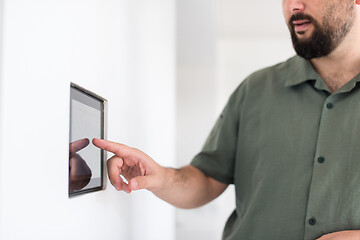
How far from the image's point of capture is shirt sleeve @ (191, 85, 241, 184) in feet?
5.41

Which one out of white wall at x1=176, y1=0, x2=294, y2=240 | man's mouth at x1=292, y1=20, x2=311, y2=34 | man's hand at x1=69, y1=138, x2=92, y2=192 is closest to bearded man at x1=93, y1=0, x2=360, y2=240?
man's mouth at x1=292, y1=20, x2=311, y2=34

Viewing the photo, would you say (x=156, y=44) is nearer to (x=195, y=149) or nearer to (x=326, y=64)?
(x=326, y=64)

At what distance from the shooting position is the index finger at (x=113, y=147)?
1078 mm

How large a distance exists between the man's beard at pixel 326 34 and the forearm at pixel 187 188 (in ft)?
1.74

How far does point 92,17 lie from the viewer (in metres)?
1.11

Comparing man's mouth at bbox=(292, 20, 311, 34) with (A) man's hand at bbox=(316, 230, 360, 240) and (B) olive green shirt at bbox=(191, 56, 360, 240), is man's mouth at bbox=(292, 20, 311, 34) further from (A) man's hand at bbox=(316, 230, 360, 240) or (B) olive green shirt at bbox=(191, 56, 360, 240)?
(A) man's hand at bbox=(316, 230, 360, 240)

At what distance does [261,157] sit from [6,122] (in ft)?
3.32

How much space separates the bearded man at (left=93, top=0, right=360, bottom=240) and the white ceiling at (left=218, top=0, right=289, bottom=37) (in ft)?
9.80

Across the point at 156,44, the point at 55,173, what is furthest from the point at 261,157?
the point at 55,173

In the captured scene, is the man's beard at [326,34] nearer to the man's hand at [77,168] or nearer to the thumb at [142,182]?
the thumb at [142,182]

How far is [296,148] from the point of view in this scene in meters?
1.51

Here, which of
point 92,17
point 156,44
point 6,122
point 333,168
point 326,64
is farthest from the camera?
point 156,44

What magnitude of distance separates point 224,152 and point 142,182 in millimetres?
476

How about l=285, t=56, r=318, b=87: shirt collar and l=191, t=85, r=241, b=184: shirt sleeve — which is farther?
l=191, t=85, r=241, b=184: shirt sleeve
